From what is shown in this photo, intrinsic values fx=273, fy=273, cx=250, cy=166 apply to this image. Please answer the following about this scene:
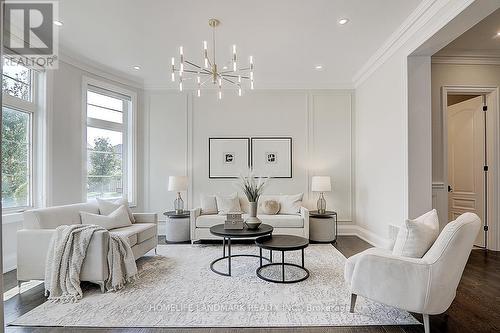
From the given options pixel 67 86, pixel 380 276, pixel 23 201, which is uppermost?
pixel 67 86

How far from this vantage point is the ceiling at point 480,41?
3.33 m

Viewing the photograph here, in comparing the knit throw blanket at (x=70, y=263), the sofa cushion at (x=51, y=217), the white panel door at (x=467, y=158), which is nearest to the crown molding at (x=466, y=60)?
the white panel door at (x=467, y=158)

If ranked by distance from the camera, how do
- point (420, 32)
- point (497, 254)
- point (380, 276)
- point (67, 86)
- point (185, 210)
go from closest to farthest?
1. point (380, 276)
2. point (420, 32)
3. point (497, 254)
4. point (67, 86)
5. point (185, 210)

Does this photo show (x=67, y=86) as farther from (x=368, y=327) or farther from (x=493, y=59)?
(x=493, y=59)

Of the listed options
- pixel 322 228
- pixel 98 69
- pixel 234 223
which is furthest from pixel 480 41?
pixel 98 69

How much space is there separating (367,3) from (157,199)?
4.75 meters

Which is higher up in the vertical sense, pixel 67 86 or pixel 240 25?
pixel 240 25

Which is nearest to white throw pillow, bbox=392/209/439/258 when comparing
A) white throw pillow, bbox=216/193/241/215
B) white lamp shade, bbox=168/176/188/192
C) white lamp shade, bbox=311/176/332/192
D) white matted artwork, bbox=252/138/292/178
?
white lamp shade, bbox=311/176/332/192

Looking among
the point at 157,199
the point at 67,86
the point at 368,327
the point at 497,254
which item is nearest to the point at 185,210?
the point at 157,199

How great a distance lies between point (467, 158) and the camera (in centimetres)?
453

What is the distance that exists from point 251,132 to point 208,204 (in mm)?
1682

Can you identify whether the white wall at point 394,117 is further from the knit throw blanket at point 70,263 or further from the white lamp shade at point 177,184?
the white lamp shade at point 177,184

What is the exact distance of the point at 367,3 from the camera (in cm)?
296

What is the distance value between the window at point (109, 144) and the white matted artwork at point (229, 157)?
5.27 feet
